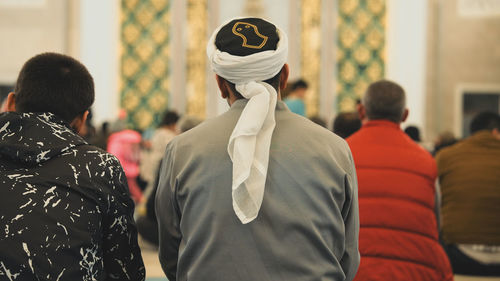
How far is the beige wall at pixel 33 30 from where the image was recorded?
12484 mm

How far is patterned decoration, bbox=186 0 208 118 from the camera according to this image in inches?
510

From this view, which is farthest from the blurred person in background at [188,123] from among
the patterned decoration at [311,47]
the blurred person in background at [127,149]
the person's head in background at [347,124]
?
the patterned decoration at [311,47]

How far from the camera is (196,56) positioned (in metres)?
13.1

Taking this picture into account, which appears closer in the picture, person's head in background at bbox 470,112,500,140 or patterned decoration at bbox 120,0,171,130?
person's head in background at bbox 470,112,500,140

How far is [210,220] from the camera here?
73.2 inches

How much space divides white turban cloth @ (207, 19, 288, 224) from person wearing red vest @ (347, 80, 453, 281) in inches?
50.3

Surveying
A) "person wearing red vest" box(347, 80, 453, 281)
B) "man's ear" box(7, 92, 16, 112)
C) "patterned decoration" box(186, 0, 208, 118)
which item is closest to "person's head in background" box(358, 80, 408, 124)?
"person wearing red vest" box(347, 80, 453, 281)

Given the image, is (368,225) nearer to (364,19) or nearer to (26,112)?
(26,112)

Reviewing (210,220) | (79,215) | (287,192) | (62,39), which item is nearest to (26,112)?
(79,215)

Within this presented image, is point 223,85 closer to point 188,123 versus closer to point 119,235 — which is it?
point 119,235

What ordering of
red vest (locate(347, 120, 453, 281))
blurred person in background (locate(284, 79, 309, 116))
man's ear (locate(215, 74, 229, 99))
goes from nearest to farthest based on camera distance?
man's ear (locate(215, 74, 229, 99)) < red vest (locate(347, 120, 453, 281)) < blurred person in background (locate(284, 79, 309, 116))

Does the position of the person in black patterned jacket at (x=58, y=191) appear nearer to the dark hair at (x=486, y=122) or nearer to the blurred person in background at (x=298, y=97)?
the dark hair at (x=486, y=122)

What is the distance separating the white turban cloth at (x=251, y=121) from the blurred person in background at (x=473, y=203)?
318 cm

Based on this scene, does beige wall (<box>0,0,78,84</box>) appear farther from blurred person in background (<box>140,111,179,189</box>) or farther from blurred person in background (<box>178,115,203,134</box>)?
blurred person in background (<box>178,115,203,134</box>)
